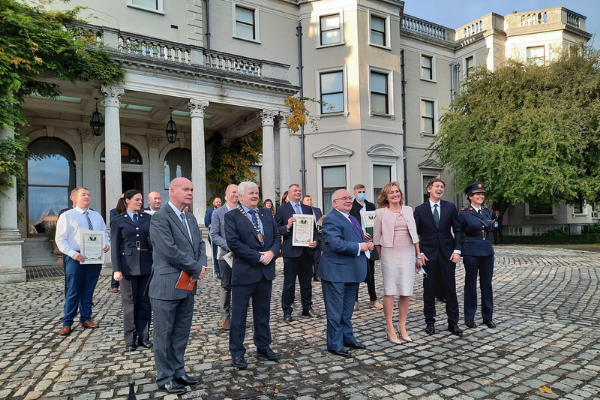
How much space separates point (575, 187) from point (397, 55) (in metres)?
10.6

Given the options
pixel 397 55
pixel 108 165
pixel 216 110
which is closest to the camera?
pixel 108 165

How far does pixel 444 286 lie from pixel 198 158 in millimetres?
10570

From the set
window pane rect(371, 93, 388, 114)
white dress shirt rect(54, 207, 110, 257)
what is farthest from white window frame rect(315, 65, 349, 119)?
white dress shirt rect(54, 207, 110, 257)

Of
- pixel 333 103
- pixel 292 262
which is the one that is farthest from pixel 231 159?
pixel 292 262

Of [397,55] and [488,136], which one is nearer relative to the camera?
[488,136]

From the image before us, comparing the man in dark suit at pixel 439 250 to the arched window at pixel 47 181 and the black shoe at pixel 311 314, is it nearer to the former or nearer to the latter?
the black shoe at pixel 311 314

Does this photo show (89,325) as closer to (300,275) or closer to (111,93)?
(300,275)

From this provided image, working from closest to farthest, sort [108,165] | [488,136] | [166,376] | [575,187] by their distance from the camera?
[166,376]
[108,165]
[575,187]
[488,136]

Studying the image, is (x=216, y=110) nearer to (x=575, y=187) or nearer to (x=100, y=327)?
(x=100, y=327)

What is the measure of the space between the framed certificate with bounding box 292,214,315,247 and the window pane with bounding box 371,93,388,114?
628 inches

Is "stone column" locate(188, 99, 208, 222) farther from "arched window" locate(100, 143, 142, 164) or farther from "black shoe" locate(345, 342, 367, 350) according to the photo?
"black shoe" locate(345, 342, 367, 350)

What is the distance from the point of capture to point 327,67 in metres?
20.6

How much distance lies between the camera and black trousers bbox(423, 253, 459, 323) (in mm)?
5625

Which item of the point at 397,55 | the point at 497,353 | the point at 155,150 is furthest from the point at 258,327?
the point at 397,55
